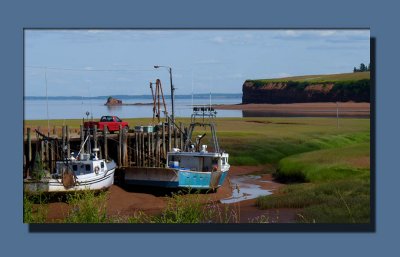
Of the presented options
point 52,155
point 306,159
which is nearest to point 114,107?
point 52,155

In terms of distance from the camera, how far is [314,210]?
1470 centimetres

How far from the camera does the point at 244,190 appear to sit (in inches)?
630

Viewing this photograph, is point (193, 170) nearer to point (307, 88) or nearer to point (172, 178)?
point (172, 178)

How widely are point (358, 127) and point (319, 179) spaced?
1.58m

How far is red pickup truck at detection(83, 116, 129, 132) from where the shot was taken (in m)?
15.5

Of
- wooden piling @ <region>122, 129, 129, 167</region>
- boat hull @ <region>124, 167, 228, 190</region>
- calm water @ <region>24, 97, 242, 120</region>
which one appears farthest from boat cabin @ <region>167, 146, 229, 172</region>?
calm water @ <region>24, 97, 242, 120</region>

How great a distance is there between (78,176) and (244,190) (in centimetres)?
304

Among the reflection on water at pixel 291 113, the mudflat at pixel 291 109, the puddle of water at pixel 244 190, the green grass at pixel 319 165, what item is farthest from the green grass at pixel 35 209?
the green grass at pixel 319 165

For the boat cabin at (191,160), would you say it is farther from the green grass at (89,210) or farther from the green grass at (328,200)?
the green grass at (89,210)

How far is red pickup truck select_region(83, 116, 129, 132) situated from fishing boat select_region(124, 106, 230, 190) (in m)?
0.96

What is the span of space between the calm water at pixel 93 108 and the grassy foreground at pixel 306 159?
0.75ft

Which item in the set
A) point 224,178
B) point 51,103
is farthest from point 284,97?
point 51,103
